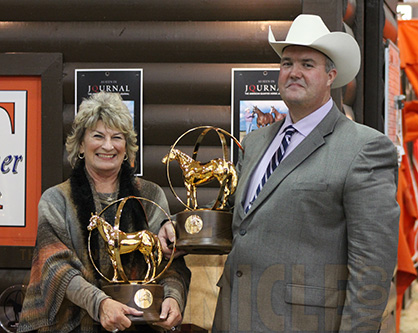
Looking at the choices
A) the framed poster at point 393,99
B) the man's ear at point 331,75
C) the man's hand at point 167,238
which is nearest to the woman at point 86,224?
the man's hand at point 167,238

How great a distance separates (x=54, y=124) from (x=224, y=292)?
1.74m

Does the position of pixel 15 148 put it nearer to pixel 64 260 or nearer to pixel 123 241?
→ pixel 64 260

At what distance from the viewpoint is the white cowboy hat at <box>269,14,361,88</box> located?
8.75 feet

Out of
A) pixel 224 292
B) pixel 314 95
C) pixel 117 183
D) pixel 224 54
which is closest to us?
pixel 314 95

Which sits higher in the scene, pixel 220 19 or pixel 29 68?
pixel 220 19

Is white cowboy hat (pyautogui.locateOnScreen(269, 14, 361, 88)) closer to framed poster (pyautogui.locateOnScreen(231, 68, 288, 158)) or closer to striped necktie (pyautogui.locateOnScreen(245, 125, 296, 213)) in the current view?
striped necktie (pyautogui.locateOnScreen(245, 125, 296, 213))

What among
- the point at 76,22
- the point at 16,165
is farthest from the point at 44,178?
the point at 76,22

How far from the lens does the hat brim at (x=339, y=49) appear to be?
266 centimetres

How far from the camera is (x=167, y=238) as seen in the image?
3.04m

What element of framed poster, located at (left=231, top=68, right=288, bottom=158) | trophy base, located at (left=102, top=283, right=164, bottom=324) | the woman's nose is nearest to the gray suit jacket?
trophy base, located at (left=102, top=283, right=164, bottom=324)

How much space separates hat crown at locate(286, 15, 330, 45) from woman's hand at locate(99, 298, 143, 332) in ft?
4.13

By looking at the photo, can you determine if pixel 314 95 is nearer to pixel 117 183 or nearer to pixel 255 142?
pixel 255 142

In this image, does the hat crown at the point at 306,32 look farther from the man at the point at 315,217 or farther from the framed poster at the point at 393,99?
the framed poster at the point at 393,99

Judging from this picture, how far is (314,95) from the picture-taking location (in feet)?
8.79
